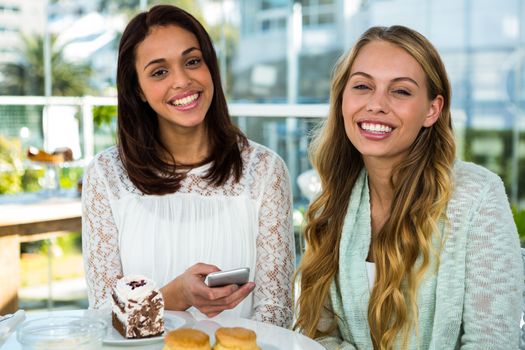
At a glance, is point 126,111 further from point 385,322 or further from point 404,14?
point 404,14

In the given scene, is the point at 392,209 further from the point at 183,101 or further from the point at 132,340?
the point at 132,340

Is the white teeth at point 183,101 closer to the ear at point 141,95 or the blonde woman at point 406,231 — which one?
the ear at point 141,95

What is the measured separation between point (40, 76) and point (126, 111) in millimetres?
4732

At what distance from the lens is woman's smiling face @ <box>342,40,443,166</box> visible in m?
1.81

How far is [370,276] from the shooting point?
6.31 feet

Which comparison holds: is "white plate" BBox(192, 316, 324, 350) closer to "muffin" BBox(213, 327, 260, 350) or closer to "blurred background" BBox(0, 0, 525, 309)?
"muffin" BBox(213, 327, 260, 350)

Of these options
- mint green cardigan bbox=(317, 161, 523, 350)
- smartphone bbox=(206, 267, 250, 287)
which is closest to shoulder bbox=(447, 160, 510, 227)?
mint green cardigan bbox=(317, 161, 523, 350)

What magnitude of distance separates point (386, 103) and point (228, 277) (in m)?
0.56

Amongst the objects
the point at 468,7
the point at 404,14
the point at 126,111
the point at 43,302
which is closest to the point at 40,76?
the point at 43,302

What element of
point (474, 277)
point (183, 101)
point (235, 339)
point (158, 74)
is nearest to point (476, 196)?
point (474, 277)

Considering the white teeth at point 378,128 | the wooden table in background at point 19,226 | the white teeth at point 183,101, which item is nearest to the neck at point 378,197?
the white teeth at point 378,128

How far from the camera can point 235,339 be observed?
53.9 inches

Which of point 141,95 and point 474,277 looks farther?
point 141,95

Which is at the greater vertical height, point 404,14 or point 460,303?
point 404,14
